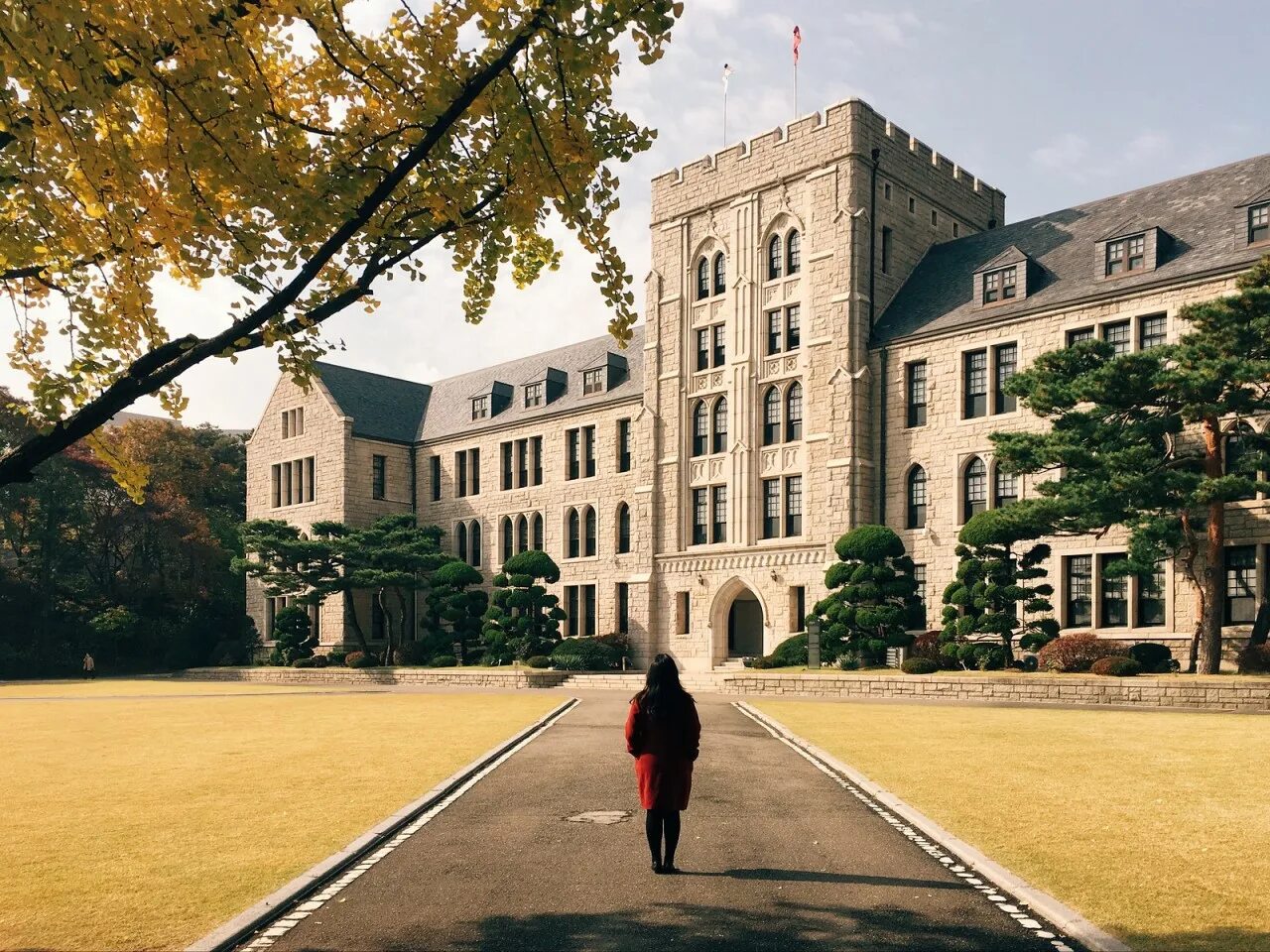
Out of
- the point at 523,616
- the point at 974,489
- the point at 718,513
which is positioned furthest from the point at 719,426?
the point at 523,616

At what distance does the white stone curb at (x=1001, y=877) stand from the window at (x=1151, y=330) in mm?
24690

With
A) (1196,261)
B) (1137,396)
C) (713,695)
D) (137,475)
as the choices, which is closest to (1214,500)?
(1137,396)

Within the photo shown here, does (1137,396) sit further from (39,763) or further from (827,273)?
(39,763)

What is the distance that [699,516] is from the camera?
153 ft

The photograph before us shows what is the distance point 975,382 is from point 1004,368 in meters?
1.10

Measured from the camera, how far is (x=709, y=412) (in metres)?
46.7

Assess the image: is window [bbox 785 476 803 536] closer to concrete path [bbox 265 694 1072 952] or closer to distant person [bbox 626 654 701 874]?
concrete path [bbox 265 694 1072 952]

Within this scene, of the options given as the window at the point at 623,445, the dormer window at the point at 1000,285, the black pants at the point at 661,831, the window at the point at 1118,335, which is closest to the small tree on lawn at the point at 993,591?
the window at the point at 1118,335

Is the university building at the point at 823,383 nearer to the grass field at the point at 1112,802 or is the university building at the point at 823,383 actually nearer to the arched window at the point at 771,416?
the arched window at the point at 771,416

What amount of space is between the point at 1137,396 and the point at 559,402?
30217mm

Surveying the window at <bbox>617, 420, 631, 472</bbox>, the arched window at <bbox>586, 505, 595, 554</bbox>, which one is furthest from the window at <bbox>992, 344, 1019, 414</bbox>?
the arched window at <bbox>586, 505, 595, 554</bbox>

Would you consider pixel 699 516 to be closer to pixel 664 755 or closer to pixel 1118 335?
pixel 1118 335

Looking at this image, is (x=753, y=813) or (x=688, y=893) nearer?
(x=688, y=893)

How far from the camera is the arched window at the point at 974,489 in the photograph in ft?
127
